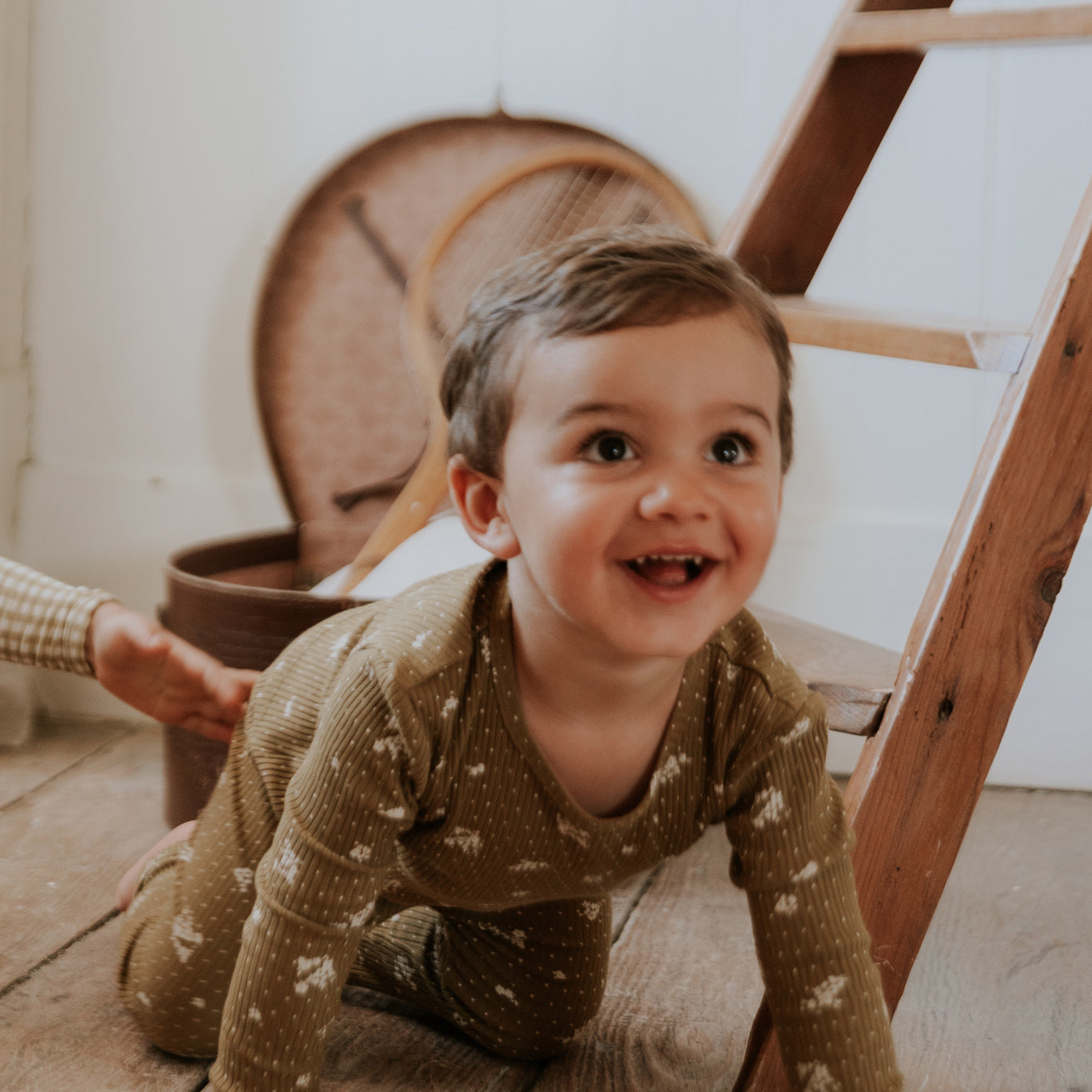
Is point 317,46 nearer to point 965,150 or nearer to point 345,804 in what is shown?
point 965,150

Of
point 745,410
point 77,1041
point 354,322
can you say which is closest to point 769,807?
point 745,410

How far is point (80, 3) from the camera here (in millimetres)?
1785

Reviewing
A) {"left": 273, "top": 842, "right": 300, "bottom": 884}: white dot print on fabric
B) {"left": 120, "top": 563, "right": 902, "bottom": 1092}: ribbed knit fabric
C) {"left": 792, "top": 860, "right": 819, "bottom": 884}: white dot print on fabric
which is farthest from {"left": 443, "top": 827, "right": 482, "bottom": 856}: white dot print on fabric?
{"left": 792, "top": 860, "right": 819, "bottom": 884}: white dot print on fabric

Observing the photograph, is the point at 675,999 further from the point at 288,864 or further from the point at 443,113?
the point at 443,113

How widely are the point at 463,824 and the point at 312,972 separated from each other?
5.2 inches

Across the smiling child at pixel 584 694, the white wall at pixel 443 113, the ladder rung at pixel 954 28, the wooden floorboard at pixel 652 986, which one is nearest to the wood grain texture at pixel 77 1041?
the wooden floorboard at pixel 652 986

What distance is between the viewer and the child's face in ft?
2.36

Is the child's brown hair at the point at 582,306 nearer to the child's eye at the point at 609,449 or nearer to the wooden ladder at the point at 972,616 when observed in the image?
the child's eye at the point at 609,449

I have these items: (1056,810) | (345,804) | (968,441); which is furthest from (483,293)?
(1056,810)

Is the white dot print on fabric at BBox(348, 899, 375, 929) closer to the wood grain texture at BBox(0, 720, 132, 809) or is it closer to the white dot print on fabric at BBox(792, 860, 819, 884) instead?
the white dot print on fabric at BBox(792, 860, 819, 884)

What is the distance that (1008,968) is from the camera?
1208 mm

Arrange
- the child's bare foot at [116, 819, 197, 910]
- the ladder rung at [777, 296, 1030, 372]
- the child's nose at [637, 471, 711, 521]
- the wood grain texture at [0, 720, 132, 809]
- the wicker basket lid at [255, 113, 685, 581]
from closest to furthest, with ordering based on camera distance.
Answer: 1. the child's nose at [637, 471, 711, 521]
2. the ladder rung at [777, 296, 1030, 372]
3. the child's bare foot at [116, 819, 197, 910]
4. the wood grain texture at [0, 720, 132, 809]
5. the wicker basket lid at [255, 113, 685, 581]

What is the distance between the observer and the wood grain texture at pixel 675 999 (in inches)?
39.8

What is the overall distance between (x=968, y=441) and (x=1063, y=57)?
0.50m
